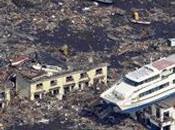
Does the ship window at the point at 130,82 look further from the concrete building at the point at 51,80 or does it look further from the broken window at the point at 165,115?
the concrete building at the point at 51,80

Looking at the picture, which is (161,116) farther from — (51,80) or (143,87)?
(51,80)

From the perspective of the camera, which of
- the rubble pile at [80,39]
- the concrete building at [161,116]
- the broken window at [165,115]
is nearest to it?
the concrete building at [161,116]

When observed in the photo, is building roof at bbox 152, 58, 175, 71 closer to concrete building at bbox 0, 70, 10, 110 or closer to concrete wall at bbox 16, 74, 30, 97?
concrete wall at bbox 16, 74, 30, 97

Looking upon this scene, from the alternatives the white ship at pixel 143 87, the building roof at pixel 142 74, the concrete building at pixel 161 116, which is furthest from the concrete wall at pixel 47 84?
the concrete building at pixel 161 116

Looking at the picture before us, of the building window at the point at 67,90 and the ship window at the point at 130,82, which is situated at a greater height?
the ship window at the point at 130,82

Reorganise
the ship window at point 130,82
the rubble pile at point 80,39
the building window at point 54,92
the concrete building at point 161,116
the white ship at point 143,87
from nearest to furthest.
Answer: the concrete building at point 161,116 → the white ship at point 143,87 → the ship window at point 130,82 → the rubble pile at point 80,39 → the building window at point 54,92

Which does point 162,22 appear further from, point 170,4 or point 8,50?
point 8,50

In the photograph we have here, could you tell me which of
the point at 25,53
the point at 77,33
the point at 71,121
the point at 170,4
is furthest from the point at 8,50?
the point at 170,4
